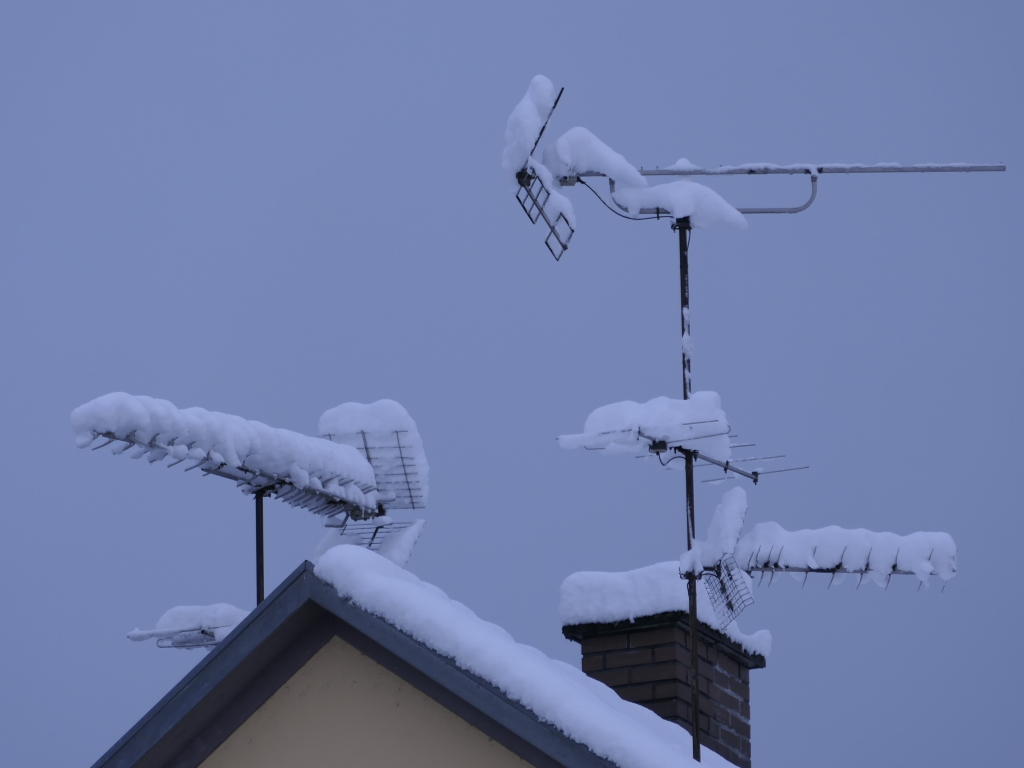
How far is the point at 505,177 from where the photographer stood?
579 centimetres

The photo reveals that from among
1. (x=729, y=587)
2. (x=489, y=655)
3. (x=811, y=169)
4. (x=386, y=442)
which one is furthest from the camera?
(x=386, y=442)

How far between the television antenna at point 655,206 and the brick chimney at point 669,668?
4.89ft

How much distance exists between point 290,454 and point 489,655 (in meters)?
2.66

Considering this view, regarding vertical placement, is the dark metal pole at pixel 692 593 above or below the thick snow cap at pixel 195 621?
above

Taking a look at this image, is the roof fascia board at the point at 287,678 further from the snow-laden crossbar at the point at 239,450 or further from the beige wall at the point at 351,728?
the snow-laden crossbar at the point at 239,450

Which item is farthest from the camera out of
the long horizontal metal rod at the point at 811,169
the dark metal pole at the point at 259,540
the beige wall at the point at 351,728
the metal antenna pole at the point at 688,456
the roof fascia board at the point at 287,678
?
the dark metal pole at the point at 259,540

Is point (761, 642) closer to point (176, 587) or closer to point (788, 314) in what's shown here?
point (176, 587)

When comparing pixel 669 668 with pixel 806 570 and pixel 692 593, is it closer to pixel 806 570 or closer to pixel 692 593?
pixel 692 593

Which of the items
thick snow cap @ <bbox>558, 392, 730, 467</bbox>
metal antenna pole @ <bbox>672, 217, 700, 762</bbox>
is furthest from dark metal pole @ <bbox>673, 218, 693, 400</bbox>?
thick snow cap @ <bbox>558, 392, 730, 467</bbox>

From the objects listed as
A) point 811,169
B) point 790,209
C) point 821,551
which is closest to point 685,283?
point 790,209

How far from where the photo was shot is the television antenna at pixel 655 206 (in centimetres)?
571

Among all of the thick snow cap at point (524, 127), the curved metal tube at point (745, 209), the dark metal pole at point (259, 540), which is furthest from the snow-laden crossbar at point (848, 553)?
the dark metal pole at point (259, 540)

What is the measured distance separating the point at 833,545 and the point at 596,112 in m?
184

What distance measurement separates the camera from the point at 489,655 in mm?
4547
